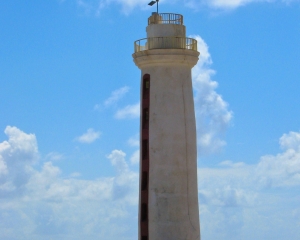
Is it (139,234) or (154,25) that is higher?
(154,25)

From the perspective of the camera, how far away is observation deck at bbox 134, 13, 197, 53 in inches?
1992

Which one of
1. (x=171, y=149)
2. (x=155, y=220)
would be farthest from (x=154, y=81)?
(x=155, y=220)

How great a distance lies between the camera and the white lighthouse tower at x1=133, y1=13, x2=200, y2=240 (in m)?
48.9

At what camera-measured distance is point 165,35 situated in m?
51.0

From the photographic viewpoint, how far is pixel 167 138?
49375mm

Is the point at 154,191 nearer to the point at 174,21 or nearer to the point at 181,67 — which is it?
the point at 181,67

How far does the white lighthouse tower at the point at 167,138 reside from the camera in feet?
160

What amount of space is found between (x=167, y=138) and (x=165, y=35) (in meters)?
6.99

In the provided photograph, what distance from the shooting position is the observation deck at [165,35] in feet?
166

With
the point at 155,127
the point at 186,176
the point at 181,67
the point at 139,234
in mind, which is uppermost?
the point at 181,67

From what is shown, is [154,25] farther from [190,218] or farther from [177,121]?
[190,218]

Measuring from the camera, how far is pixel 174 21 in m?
51.6

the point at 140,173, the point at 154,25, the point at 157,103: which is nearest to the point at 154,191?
the point at 140,173

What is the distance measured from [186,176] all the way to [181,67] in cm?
715
